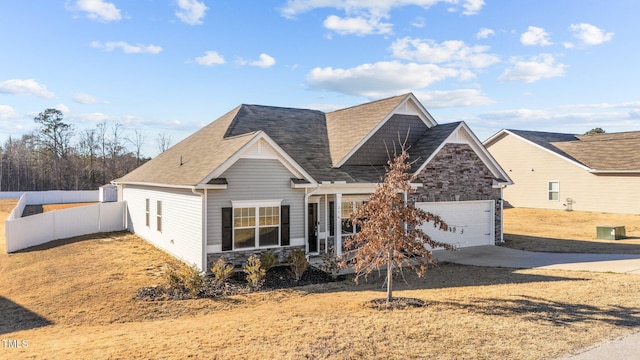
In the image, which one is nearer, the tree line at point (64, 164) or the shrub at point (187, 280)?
the shrub at point (187, 280)

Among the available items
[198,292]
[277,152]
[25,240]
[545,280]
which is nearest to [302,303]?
[198,292]

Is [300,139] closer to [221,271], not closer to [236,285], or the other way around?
[221,271]

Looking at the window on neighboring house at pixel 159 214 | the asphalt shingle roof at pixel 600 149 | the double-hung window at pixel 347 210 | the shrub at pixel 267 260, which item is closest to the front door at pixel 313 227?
the double-hung window at pixel 347 210

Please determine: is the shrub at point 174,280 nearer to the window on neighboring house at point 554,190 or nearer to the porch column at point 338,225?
the porch column at point 338,225

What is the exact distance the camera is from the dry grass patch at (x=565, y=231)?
64.1ft

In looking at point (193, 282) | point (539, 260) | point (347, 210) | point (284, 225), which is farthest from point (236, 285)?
point (539, 260)

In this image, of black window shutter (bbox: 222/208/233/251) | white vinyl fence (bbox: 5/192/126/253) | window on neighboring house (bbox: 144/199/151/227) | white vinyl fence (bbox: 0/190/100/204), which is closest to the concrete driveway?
black window shutter (bbox: 222/208/233/251)

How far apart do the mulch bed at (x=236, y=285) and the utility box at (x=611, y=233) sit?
16.0 m

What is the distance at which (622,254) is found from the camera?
57.7 ft

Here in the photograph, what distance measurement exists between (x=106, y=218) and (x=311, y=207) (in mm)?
13895

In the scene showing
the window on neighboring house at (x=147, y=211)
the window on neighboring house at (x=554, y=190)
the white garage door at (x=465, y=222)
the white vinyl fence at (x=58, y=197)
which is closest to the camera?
the white garage door at (x=465, y=222)

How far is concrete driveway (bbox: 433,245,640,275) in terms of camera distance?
15.1 meters

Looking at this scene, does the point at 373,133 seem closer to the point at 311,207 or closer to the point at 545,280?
the point at 311,207

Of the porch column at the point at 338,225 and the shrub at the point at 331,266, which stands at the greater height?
the porch column at the point at 338,225
